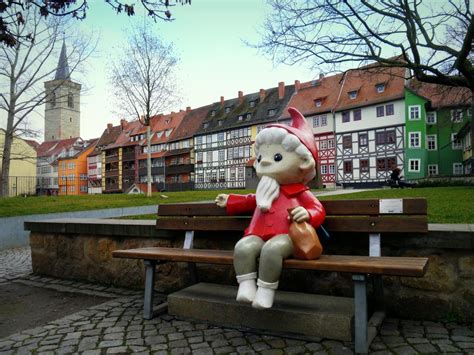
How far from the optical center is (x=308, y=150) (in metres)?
3.02

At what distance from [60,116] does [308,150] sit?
296ft

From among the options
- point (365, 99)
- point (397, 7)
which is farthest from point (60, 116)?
point (397, 7)

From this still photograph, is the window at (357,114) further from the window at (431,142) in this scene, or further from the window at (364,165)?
the window at (431,142)

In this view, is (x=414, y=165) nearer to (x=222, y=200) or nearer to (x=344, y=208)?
(x=344, y=208)

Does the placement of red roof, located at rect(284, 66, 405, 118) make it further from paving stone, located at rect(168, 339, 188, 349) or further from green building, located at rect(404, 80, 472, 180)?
paving stone, located at rect(168, 339, 188, 349)

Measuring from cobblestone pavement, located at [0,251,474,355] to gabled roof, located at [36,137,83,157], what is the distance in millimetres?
68880

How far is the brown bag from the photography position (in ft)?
8.59

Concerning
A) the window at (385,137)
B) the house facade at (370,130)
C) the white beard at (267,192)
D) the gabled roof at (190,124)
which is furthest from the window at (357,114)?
the white beard at (267,192)

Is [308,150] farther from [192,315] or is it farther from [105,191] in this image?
[105,191]

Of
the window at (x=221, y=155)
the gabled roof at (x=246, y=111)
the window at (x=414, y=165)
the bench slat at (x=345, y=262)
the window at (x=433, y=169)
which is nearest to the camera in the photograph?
the bench slat at (x=345, y=262)

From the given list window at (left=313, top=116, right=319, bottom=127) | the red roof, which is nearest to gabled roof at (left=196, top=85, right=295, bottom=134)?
the red roof

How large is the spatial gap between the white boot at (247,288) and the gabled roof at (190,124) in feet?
145

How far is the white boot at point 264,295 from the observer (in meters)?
2.51

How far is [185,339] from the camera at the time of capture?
2770 mm
